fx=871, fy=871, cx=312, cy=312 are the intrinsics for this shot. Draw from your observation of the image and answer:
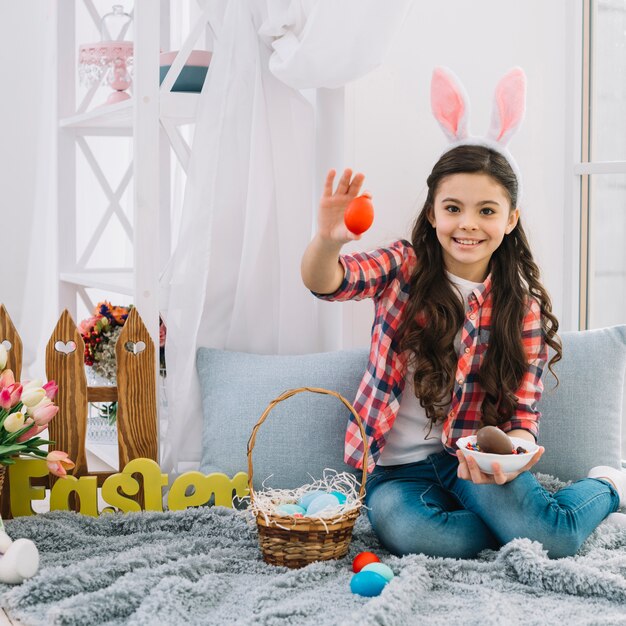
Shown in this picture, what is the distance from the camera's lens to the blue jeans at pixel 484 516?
1516 mm

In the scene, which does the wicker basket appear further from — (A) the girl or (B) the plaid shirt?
(B) the plaid shirt

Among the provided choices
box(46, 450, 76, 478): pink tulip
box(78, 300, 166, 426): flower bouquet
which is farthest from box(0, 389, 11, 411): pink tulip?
box(78, 300, 166, 426): flower bouquet

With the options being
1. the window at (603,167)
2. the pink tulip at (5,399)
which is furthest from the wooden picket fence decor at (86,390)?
the window at (603,167)

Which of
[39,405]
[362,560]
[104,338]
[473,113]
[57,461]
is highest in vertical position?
[473,113]

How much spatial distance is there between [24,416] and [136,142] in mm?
634

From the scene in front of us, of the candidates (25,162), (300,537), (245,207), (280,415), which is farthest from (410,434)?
(25,162)

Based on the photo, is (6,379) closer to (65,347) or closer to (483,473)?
(65,347)

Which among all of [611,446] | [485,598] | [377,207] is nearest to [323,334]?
[377,207]

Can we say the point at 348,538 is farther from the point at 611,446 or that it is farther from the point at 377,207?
the point at 377,207

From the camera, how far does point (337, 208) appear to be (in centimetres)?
151

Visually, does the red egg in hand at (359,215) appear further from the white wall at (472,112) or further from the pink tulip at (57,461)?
the pink tulip at (57,461)

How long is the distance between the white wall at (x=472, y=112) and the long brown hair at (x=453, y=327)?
33 cm

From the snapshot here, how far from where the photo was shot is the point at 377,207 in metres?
2.04

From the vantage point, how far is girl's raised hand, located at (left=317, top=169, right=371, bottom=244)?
1.49m
